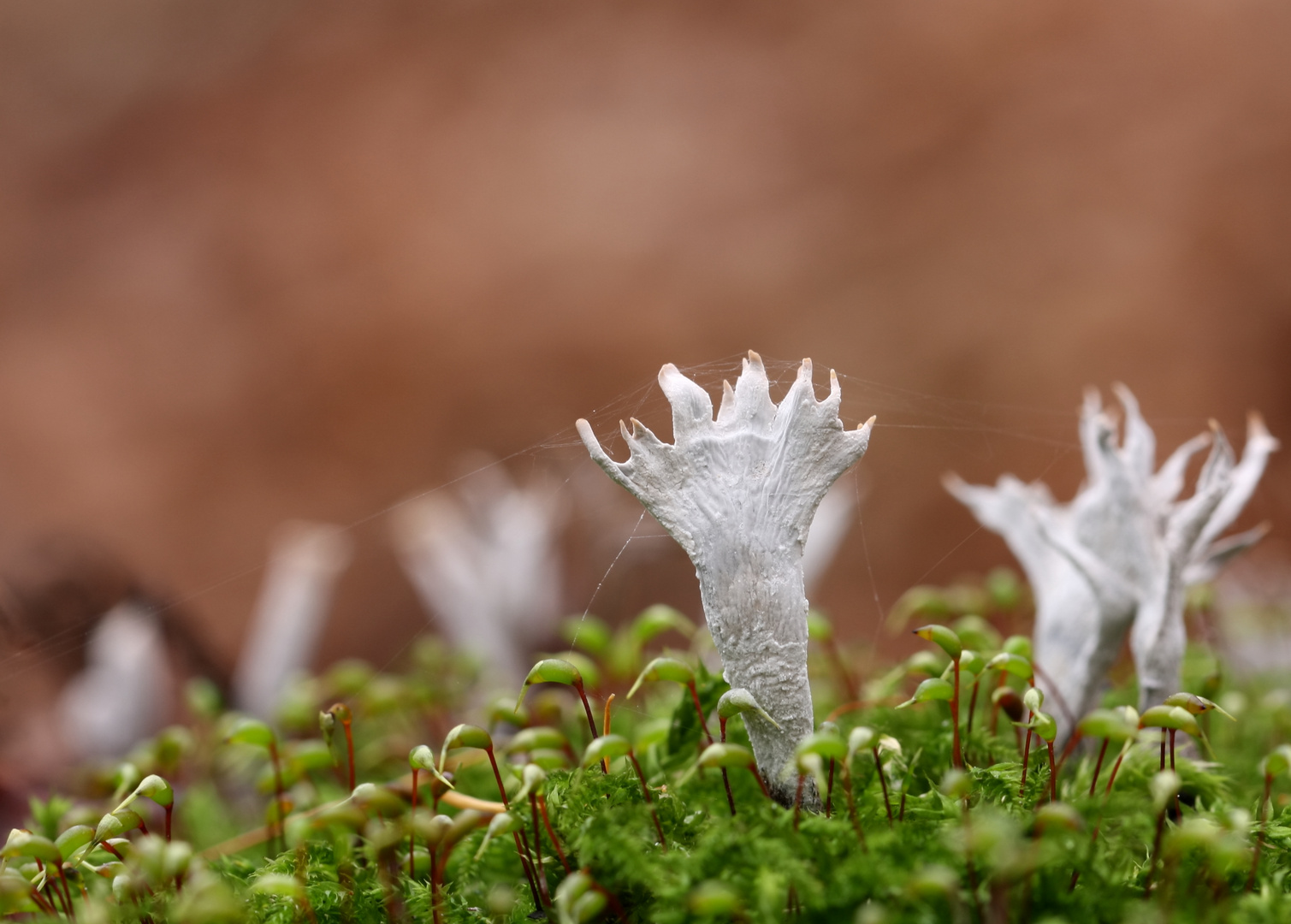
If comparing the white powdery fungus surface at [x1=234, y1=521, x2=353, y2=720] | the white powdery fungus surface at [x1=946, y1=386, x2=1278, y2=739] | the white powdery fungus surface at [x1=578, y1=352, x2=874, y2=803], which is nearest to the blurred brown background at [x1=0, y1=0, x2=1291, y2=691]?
the white powdery fungus surface at [x1=234, y1=521, x2=353, y2=720]

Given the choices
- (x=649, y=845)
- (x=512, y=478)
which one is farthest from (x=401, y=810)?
(x=512, y=478)

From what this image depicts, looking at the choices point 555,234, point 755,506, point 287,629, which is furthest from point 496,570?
point 555,234

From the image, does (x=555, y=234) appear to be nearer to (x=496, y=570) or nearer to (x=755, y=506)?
(x=496, y=570)

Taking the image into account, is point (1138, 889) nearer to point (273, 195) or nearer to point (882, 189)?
point (882, 189)

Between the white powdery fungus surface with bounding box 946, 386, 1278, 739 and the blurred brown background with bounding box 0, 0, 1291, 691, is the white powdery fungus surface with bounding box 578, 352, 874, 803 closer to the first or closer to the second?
the white powdery fungus surface with bounding box 946, 386, 1278, 739

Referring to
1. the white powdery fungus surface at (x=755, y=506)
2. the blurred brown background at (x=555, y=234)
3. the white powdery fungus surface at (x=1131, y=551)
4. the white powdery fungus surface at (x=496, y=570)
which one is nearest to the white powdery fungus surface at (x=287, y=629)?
the white powdery fungus surface at (x=496, y=570)
